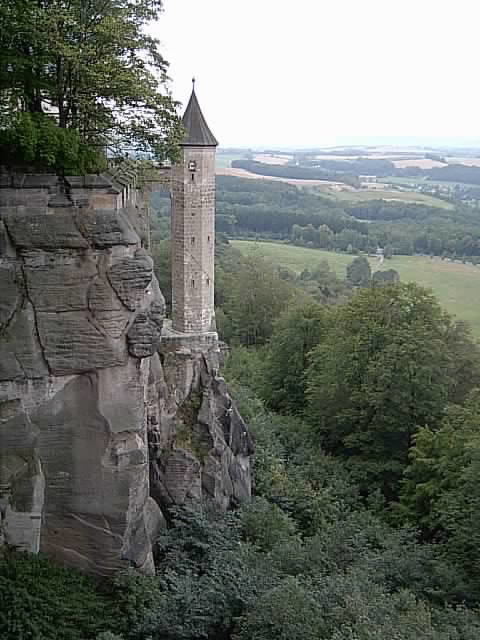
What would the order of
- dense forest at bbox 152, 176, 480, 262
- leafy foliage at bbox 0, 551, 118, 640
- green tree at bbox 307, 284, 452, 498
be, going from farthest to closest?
dense forest at bbox 152, 176, 480, 262
green tree at bbox 307, 284, 452, 498
leafy foliage at bbox 0, 551, 118, 640

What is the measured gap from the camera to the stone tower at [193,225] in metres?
22.6

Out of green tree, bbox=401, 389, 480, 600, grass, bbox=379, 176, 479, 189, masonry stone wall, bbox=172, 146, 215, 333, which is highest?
masonry stone wall, bbox=172, 146, 215, 333

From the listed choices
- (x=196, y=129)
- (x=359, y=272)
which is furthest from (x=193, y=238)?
(x=359, y=272)

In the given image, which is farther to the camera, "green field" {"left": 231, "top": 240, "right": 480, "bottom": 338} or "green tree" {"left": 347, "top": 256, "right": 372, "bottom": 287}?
"green tree" {"left": 347, "top": 256, "right": 372, "bottom": 287}

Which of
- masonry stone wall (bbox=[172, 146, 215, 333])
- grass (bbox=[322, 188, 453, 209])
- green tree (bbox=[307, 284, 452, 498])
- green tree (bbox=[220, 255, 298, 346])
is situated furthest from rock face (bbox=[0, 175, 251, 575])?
grass (bbox=[322, 188, 453, 209])

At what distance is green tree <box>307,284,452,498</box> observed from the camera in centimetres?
2628

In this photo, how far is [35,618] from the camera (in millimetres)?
13625

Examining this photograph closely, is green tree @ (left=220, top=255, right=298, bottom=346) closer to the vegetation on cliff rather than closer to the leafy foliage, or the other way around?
the vegetation on cliff

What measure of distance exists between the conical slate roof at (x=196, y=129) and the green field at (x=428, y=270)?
88.2 ft

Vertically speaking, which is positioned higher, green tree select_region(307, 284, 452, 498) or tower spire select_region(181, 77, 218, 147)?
tower spire select_region(181, 77, 218, 147)

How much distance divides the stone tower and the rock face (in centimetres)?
608

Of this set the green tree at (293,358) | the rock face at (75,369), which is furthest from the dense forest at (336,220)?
the rock face at (75,369)

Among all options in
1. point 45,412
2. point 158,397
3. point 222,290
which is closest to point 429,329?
point 158,397

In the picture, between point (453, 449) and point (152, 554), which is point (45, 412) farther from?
point (453, 449)
